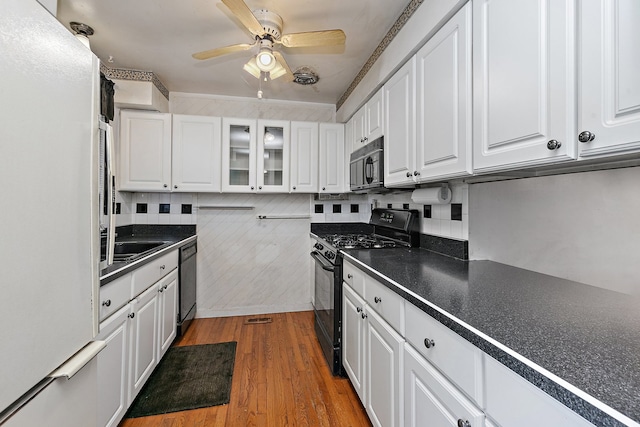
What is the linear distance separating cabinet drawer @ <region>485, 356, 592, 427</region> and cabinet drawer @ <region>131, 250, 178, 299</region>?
1748 mm

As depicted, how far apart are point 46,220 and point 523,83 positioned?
1.45 meters

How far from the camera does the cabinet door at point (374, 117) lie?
2135 mm

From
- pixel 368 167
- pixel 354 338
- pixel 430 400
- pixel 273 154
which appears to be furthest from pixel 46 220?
pixel 273 154

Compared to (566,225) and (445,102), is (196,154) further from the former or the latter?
(566,225)

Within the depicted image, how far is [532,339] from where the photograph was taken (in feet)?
2.36

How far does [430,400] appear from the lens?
99 centimetres

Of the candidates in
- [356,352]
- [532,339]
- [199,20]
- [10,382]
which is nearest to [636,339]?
[532,339]

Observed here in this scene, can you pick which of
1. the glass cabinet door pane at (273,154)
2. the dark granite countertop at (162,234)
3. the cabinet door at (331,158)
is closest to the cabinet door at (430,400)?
the dark granite countertop at (162,234)

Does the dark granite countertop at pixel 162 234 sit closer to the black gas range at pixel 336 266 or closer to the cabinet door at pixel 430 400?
the black gas range at pixel 336 266

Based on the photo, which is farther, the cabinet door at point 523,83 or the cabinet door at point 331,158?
the cabinet door at point 331,158

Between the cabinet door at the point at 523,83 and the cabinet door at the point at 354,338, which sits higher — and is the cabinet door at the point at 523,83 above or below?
above

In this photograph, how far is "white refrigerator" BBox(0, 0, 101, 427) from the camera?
0.59m

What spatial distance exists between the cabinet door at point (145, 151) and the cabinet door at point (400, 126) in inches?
81.1

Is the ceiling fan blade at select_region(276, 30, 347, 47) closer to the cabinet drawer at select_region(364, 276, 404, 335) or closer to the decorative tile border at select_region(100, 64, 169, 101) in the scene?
the cabinet drawer at select_region(364, 276, 404, 335)
